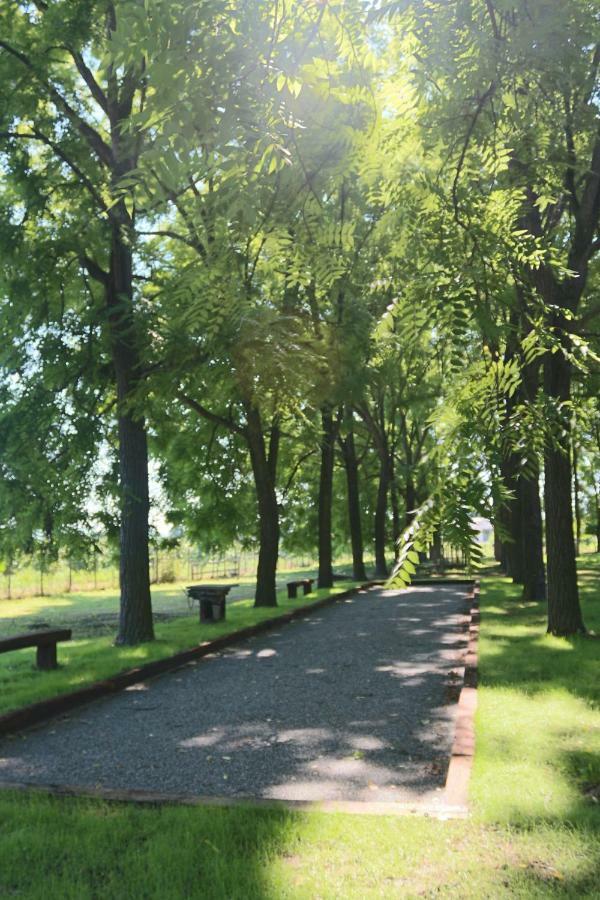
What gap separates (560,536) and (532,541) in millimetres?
4820

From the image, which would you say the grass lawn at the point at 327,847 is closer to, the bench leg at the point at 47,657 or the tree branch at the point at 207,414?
the bench leg at the point at 47,657

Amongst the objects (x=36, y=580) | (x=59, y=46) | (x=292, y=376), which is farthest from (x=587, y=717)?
(x=36, y=580)

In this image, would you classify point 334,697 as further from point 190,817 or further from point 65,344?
point 65,344

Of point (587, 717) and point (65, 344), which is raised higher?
point (65, 344)

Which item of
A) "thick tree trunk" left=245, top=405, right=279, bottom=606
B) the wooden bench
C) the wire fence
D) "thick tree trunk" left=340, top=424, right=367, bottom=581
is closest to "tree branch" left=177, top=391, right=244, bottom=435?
"thick tree trunk" left=245, top=405, right=279, bottom=606

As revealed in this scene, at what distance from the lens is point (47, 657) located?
10.2 meters

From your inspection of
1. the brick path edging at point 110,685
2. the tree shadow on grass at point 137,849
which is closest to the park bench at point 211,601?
the brick path edging at point 110,685

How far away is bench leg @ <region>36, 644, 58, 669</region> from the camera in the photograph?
10203 millimetres

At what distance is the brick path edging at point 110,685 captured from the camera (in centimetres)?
730

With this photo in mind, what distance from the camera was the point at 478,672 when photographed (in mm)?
8672

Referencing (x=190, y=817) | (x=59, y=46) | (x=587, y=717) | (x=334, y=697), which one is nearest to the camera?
(x=190, y=817)

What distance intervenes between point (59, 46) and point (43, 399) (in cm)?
555

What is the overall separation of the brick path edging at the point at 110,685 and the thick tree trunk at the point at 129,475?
133 centimetres

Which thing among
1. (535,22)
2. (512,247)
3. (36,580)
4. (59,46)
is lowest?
(36,580)
